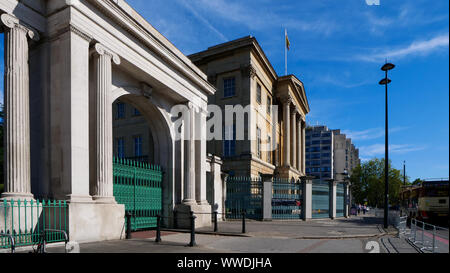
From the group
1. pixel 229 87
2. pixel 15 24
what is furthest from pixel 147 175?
pixel 229 87

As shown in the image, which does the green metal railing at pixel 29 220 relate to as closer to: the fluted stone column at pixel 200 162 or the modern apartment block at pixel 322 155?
the fluted stone column at pixel 200 162

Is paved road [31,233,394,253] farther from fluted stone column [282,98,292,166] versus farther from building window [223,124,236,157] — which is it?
fluted stone column [282,98,292,166]

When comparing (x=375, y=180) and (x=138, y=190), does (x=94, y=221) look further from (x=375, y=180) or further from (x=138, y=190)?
(x=375, y=180)

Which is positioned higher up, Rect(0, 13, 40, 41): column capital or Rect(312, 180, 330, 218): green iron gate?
Rect(0, 13, 40, 41): column capital

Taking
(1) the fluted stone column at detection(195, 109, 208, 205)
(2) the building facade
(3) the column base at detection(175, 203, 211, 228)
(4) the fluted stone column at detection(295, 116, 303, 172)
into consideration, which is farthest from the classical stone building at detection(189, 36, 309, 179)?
(2) the building facade

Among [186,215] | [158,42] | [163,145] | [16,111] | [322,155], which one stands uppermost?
[158,42]

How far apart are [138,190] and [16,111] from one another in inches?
249

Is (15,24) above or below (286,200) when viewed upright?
above

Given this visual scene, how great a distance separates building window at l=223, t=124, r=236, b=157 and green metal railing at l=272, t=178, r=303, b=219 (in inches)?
356

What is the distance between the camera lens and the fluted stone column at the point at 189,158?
16062 millimetres

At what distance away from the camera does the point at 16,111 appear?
348 inches

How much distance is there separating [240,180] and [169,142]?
24.9 feet

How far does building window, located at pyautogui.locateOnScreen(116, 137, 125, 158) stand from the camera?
31900mm
